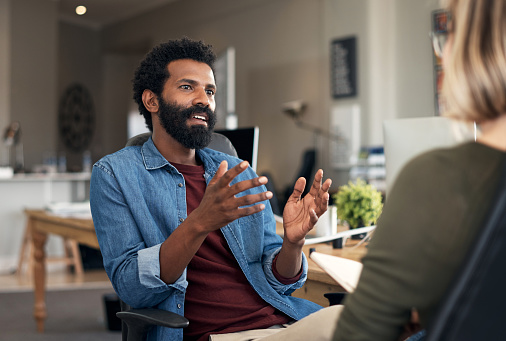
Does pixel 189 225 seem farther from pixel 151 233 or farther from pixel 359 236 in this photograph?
pixel 359 236

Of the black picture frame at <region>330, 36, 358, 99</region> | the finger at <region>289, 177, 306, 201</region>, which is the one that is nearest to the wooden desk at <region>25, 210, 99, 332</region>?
the finger at <region>289, 177, 306, 201</region>

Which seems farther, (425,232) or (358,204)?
(358,204)

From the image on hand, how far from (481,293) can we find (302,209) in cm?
69

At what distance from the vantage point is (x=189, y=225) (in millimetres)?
1107

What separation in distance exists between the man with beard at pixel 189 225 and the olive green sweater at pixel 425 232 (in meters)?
0.45

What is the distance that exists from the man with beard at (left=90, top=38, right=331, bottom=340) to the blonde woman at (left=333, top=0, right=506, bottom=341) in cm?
45

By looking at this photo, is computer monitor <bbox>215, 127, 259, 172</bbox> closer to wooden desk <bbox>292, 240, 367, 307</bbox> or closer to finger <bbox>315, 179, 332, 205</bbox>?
wooden desk <bbox>292, 240, 367, 307</bbox>

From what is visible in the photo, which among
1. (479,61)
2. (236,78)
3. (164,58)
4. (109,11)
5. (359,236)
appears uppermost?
(109,11)

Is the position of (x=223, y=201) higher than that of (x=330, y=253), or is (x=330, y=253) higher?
(x=223, y=201)

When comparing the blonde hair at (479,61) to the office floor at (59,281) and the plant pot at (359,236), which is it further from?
the office floor at (59,281)

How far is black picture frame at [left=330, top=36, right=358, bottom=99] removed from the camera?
5.61m

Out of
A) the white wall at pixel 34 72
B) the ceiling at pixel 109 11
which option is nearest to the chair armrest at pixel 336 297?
the white wall at pixel 34 72

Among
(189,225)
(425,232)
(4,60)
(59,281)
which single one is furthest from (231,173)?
(4,60)

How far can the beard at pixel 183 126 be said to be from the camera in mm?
1455
